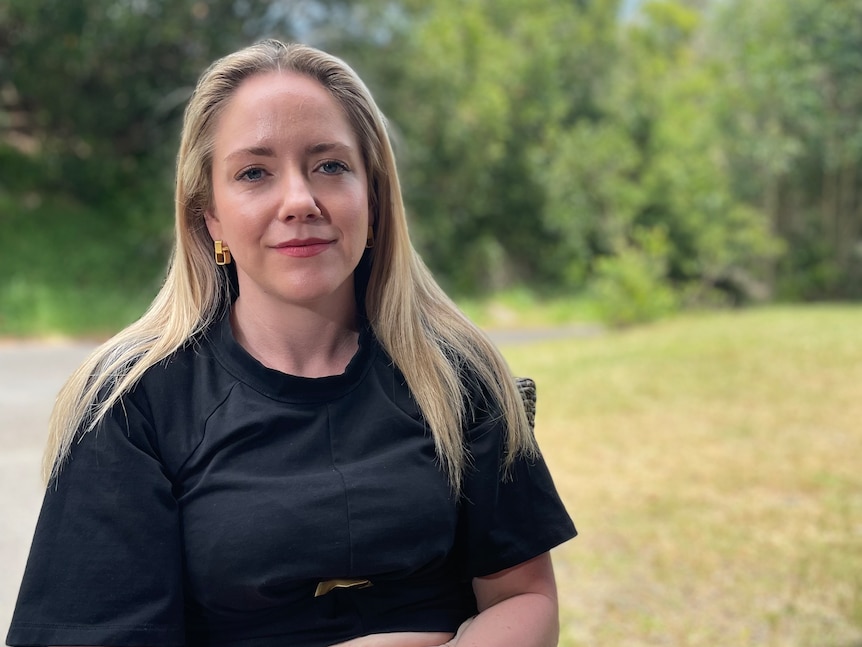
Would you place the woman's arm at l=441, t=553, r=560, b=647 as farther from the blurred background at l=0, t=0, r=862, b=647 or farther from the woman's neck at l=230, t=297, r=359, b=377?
the blurred background at l=0, t=0, r=862, b=647

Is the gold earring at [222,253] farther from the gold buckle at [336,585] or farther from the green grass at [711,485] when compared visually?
the green grass at [711,485]

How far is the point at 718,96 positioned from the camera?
56.7 feet

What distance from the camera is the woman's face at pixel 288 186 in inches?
56.4

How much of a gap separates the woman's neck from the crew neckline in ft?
0.11

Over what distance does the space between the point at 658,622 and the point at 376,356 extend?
2613mm

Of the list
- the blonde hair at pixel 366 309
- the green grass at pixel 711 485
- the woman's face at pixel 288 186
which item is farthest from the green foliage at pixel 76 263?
the woman's face at pixel 288 186

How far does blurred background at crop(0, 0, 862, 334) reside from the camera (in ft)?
41.5

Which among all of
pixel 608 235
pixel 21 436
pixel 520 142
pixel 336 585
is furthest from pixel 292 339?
pixel 520 142

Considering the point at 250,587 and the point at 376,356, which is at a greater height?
the point at 376,356

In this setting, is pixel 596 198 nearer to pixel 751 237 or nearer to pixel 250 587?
pixel 751 237

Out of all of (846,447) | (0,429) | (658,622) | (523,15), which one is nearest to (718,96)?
(523,15)

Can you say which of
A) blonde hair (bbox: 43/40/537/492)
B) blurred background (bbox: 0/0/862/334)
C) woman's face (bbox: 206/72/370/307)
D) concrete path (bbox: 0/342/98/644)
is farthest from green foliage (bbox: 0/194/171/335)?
woman's face (bbox: 206/72/370/307)

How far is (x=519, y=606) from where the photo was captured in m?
1.50

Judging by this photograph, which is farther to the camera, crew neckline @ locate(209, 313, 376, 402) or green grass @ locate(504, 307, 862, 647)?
green grass @ locate(504, 307, 862, 647)
